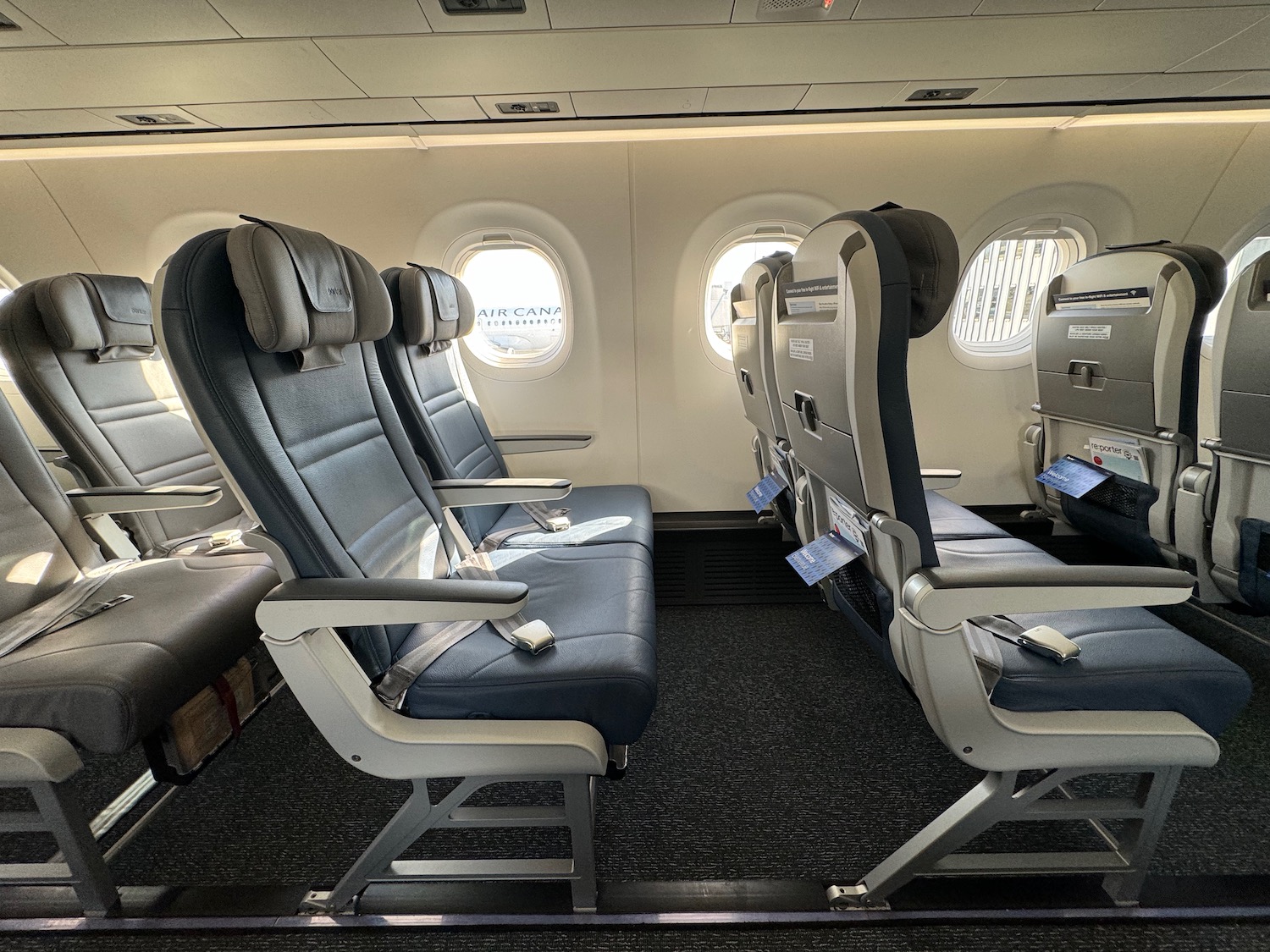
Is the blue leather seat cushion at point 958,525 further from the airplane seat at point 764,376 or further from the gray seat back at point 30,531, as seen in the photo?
the gray seat back at point 30,531

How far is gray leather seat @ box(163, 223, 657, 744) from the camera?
4.17ft

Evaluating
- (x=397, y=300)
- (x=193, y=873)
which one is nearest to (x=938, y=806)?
(x=193, y=873)

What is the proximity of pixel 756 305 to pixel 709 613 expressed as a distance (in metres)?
1.74

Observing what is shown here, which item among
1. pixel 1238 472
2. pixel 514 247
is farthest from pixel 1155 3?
pixel 514 247

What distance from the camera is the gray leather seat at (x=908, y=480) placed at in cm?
118

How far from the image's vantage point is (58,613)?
1.71 meters

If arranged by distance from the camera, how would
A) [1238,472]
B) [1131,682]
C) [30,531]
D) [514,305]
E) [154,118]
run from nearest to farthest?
[1131,682]
[30,531]
[1238,472]
[154,118]
[514,305]

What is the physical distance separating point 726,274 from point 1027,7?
1895 mm

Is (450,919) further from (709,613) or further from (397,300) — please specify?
(397,300)

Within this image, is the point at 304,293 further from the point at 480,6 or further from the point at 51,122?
the point at 51,122

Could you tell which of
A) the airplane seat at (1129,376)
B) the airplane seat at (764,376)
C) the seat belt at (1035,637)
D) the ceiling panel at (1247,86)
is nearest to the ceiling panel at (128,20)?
the airplane seat at (764,376)

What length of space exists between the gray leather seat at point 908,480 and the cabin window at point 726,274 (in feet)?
6.87

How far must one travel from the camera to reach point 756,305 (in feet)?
7.59

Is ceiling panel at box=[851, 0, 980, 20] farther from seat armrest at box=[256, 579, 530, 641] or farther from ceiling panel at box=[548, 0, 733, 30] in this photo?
seat armrest at box=[256, 579, 530, 641]
